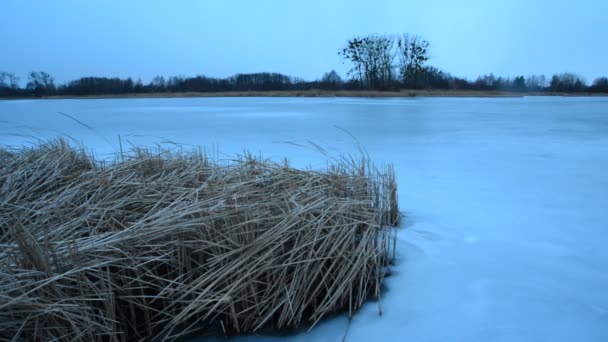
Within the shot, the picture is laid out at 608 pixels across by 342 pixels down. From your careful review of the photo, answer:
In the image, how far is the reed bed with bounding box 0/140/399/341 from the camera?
1147 millimetres

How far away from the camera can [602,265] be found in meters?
1.64

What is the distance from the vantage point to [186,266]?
1399 mm

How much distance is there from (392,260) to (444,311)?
0.42 meters

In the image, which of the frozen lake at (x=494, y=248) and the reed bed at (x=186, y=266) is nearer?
the reed bed at (x=186, y=266)

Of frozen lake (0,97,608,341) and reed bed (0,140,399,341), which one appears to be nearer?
reed bed (0,140,399,341)

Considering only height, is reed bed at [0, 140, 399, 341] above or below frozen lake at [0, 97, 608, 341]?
above

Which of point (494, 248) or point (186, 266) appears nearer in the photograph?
point (186, 266)

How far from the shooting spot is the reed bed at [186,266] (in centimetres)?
115

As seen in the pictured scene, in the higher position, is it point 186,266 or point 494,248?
point 186,266

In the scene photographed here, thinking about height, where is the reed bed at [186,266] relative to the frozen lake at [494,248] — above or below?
above

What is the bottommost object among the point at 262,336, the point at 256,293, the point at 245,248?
the point at 262,336

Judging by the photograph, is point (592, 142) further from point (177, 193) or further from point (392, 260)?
point (177, 193)

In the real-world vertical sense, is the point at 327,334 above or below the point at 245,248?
below

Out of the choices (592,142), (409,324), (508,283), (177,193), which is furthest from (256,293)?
(592,142)
